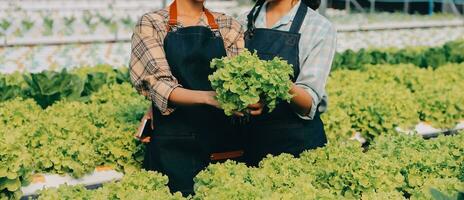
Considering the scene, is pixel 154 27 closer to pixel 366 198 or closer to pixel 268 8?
pixel 268 8

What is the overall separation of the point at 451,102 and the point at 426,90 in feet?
1.55

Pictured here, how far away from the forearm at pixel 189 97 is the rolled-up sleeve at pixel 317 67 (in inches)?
22.6

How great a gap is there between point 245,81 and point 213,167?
2.05ft

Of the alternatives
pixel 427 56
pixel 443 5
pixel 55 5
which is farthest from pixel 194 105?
pixel 443 5

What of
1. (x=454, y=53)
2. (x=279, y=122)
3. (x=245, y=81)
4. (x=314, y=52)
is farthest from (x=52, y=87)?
(x=454, y=53)

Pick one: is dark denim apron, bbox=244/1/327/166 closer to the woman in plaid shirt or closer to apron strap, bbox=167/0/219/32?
the woman in plaid shirt

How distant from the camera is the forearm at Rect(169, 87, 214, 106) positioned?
3533mm

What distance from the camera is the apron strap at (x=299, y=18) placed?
3.91m

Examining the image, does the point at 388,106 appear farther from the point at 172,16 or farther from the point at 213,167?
the point at 172,16

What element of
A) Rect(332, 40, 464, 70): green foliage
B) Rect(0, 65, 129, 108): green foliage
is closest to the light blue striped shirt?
Rect(0, 65, 129, 108): green foliage

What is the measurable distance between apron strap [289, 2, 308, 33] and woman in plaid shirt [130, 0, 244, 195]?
30cm

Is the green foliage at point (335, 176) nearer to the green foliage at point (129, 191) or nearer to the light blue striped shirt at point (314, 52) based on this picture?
the green foliage at point (129, 191)

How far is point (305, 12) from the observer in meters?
3.98

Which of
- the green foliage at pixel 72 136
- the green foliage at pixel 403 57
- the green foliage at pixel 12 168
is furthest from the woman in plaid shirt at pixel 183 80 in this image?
the green foliage at pixel 403 57
